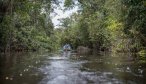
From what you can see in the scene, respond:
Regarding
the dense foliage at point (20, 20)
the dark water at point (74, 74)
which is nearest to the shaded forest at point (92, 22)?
the dense foliage at point (20, 20)

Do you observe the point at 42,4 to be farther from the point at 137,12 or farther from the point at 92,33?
the point at 92,33

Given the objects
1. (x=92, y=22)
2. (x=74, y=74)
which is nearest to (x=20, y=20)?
(x=92, y=22)

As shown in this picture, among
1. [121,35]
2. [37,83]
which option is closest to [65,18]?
[121,35]

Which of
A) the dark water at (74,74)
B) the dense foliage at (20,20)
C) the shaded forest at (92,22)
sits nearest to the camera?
the dark water at (74,74)

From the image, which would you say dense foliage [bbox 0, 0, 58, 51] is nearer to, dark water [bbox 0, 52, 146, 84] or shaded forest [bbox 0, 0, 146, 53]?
shaded forest [bbox 0, 0, 146, 53]

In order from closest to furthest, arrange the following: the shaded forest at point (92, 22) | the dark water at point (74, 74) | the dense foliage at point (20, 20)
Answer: the dark water at point (74, 74), the dense foliage at point (20, 20), the shaded forest at point (92, 22)

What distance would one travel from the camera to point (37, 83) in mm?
9523

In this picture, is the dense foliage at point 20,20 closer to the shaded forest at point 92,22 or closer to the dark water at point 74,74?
the shaded forest at point 92,22

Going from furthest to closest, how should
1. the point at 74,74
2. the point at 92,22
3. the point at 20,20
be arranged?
the point at 92,22 → the point at 20,20 → the point at 74,74

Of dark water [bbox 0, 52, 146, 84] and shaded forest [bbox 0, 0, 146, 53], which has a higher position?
shaded forest [bbox 0, 0, 146, 53]

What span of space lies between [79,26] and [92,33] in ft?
32.5

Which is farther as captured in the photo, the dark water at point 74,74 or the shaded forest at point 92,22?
the shaded forest at point 92,22

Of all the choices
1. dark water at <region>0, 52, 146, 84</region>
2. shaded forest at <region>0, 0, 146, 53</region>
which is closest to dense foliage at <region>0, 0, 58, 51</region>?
shaded forest at <region>0, 0, 146, 53</region>

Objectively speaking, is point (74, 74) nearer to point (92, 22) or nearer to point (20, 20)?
point (20, 20)
